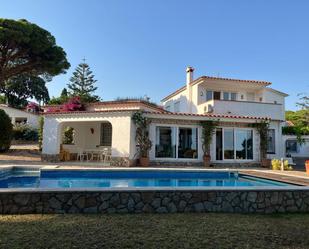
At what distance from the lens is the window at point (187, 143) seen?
20109mm

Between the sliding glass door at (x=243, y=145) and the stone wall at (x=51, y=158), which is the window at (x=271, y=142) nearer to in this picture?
the sliding glass door at (x=243, y=145)

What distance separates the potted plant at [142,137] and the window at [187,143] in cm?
262

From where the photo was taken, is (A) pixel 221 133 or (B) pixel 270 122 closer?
(A) pixel 221 133

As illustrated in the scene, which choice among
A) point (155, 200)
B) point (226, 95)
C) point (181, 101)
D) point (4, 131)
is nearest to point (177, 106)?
point (181, 101)

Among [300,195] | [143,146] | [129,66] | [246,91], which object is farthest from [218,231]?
[129,66]

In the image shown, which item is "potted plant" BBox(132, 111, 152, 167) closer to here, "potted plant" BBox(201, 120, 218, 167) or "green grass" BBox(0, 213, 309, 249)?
"potted plant" BBox(201, 120, 218, 167)

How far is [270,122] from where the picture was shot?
72.3ft

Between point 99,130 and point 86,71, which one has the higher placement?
point 86,71

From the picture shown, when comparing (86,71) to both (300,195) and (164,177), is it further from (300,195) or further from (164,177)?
(300,195)

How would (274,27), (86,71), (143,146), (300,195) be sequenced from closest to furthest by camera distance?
(300,195) < (143,146) < (274,27) < (86,71)

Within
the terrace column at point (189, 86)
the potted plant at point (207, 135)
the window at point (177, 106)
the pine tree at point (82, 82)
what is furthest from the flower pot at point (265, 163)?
the pine tree at point (82, 82)

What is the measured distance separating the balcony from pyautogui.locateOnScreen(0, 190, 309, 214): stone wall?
16.0m

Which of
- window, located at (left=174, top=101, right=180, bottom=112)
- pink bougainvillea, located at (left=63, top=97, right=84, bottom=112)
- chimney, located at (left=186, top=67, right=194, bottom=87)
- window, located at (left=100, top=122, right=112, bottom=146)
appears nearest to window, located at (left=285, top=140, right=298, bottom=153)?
window, located at (left=174, top=101, right=180, bottom=112)

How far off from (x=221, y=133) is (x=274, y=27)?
8625mm
